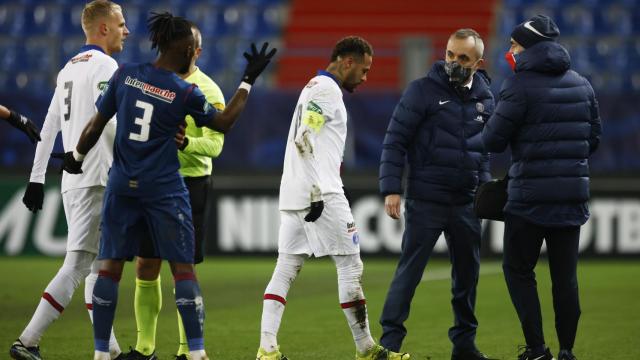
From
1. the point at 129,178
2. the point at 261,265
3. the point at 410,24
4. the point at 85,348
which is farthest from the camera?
the point at 410,24

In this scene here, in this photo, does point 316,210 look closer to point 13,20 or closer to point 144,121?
point 144,121

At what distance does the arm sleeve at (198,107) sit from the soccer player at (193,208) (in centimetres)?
58

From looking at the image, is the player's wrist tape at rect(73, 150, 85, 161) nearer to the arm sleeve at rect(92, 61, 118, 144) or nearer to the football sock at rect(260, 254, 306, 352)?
the arm sleeve at rect(92, 61, 118, 144)

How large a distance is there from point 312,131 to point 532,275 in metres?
1.67

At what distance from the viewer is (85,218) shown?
24.6 ft

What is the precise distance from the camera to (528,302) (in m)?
7.41

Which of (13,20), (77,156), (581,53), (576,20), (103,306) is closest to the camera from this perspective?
(103,306)

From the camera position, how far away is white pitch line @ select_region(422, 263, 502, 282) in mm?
14125

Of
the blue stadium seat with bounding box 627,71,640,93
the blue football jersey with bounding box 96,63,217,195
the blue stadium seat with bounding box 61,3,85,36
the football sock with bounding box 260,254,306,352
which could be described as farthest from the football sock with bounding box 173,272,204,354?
the blue stadium seat with bounding box 61,3,85,36

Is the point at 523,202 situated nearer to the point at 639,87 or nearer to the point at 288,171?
the point at 288,171

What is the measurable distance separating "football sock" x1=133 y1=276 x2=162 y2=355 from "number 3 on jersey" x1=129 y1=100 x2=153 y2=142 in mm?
1406

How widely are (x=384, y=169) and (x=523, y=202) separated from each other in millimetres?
972

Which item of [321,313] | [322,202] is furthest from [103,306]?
[321,313]

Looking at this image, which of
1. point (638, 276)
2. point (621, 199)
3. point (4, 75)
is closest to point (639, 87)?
point (621, 199)
